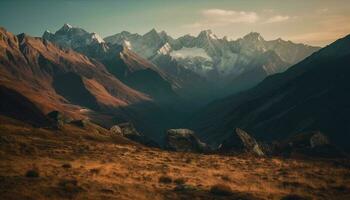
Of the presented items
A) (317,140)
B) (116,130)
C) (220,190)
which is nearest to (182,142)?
(116,130)

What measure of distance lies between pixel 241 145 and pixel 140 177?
49.3 metres

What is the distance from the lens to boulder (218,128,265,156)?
82.1 m

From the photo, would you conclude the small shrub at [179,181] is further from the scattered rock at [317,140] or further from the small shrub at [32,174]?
the scattered rock at [317,140]

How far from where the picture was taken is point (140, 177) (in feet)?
123

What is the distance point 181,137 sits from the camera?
3701 inches

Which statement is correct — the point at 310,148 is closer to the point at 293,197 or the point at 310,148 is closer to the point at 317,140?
the point at 317,140

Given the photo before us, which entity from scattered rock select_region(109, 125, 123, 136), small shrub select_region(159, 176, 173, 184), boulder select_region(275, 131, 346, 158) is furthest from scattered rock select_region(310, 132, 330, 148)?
small shrub select_region(159, 176, 173, 184)

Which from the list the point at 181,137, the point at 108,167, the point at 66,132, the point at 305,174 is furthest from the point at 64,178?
the point at 181,137

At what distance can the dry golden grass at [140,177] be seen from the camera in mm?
31484

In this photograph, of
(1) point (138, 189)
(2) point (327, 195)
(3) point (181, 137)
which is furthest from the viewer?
(3) point (181, 137)

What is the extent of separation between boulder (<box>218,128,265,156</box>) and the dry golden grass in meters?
28.8

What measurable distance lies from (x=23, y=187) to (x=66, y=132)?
50690 millimetres

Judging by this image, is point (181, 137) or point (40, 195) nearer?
point (40, 195)

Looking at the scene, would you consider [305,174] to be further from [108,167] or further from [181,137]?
[181,137]
